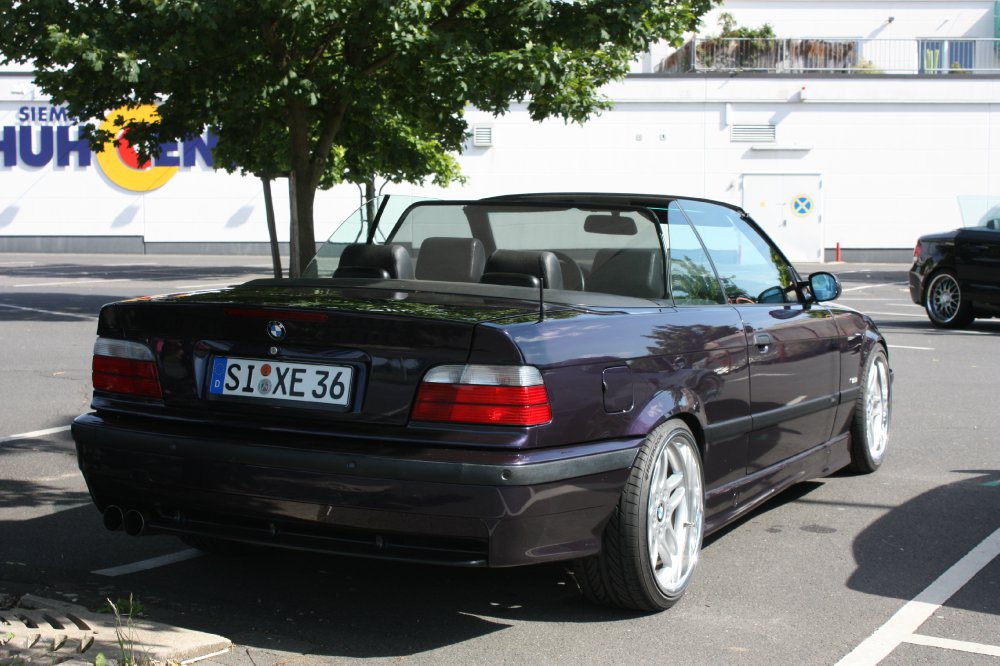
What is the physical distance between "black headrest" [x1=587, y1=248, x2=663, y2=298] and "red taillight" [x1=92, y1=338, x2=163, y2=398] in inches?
68.4

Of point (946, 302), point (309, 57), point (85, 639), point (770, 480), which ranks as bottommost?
point (85, 639)

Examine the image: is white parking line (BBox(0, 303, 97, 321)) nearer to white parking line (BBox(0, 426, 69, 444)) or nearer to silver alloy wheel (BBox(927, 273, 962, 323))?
white parking line (BBox(0, 426, 69, 444))

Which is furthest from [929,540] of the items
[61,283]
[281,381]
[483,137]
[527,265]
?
[483,137]

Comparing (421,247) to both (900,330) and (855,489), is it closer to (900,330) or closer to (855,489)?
(855,489)

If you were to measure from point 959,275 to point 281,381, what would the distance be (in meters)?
12.7

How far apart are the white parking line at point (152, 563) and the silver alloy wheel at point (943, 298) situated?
12217mm

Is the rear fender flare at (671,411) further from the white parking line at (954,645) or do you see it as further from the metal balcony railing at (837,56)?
the metal balcony railing at (837,56)

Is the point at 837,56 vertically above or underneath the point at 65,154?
above

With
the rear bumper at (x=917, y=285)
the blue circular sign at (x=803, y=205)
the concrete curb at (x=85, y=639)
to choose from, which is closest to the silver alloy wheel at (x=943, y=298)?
the rear bumper at (x=917, y=285)

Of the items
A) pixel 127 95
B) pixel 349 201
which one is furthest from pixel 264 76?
A: pixel 349 201

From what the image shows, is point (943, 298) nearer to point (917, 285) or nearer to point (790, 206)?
point (917, 285)

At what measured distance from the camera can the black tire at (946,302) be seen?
14.9 meters

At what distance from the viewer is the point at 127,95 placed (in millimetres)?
15953

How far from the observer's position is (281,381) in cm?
385
